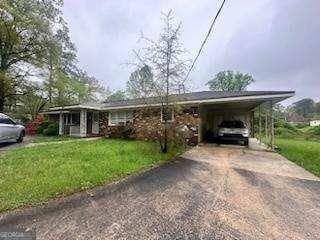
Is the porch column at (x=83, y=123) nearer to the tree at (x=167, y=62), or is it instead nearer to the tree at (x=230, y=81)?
the tree at (x=167, y=62)

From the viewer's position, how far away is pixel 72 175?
757 centimetres

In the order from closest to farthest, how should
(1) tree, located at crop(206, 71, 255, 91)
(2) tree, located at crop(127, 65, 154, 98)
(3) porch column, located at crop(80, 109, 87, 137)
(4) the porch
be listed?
(2) tree, located at crop(127, 65, 154, 98) → (3) porch column, located at crop(80, 109, 87, 137) → (4) the porch → (1) tree, located at crop(206, 71, 255, 91)

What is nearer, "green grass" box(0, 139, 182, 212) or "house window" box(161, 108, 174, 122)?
"green grass" box(0, 139, 182, 212)

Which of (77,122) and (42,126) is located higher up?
(77,122)

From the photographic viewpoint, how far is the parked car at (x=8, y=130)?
14.3 meters

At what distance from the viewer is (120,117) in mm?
22016

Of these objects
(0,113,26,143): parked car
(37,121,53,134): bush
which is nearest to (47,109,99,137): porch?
(37,121,53,134): bush

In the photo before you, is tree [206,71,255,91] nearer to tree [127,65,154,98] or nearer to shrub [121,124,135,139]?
shrub [121,124,135,139]

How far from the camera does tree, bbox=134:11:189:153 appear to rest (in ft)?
42.8

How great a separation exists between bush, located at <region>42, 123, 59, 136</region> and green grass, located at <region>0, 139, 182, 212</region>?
1347cm

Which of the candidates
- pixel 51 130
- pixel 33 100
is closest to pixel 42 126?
pixel 51 130

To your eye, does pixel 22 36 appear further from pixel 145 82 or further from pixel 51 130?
pixel 145 82

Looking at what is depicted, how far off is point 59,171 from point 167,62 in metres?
7.36

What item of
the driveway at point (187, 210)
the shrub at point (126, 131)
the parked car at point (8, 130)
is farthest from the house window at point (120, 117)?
the driveway at point (187, 210)
